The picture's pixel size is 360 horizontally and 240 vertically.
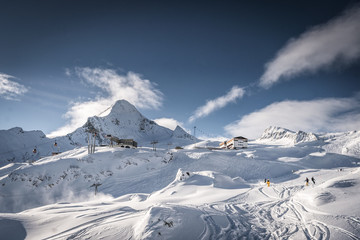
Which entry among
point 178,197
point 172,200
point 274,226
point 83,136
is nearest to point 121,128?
point 83,136

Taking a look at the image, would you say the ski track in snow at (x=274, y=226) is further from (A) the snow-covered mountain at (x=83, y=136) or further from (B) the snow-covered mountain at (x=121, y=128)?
(B) the snow-covered mountain at (x=121, y=128)

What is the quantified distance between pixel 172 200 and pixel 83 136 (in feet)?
434

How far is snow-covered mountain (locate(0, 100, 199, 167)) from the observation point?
97156mm

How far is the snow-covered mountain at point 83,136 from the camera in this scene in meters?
97.2

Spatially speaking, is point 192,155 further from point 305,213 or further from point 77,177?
point 305,213

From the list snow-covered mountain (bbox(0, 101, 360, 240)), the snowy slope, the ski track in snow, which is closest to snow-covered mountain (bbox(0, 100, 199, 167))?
the snowy slope

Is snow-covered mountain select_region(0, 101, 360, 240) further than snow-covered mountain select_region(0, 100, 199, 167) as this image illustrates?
No

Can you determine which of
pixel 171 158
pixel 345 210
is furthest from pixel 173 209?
pixel 171 158

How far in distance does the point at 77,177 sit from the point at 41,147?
312ft

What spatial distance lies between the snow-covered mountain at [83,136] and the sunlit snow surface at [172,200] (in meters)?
24.8

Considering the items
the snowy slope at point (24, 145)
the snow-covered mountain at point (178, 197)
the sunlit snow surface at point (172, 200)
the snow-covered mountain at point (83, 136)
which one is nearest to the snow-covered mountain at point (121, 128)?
the snow-covered mountain at point (83, 136)

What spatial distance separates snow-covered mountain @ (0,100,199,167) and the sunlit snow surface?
24.8 metres

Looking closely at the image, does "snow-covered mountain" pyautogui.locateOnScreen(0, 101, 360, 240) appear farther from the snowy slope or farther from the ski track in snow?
the snowy slope

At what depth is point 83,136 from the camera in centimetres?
12662
